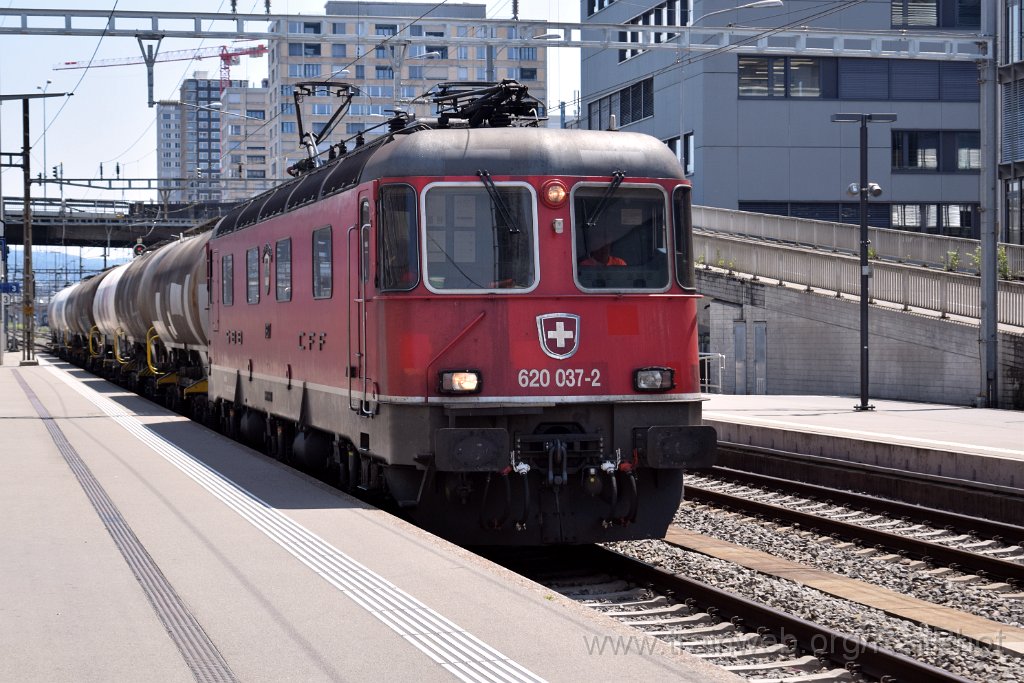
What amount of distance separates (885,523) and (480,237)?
560 centimetres

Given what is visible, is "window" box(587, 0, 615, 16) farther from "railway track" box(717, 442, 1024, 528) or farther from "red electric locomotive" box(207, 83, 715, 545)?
"red electric locomotive" box(207, 83, 715, 545)

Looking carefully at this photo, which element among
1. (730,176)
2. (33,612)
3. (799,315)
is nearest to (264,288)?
(33,612)

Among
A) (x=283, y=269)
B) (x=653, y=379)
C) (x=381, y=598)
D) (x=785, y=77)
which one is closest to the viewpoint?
(x=381, y=598)

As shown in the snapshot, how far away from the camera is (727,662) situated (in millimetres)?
7852

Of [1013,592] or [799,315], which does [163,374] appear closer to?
[799,315]

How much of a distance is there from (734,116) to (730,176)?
2.01 meters

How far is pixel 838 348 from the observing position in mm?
29047

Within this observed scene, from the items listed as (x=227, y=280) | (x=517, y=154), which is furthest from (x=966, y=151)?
(x=517, y=154)

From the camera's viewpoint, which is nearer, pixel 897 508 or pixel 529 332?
pixel 529 332

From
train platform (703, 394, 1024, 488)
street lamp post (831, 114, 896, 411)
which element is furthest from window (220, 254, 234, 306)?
street lamp post (831, 114, 896, 411)

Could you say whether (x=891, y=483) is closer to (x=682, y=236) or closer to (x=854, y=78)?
(x=682, y=236)

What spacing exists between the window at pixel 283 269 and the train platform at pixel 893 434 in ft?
24.2

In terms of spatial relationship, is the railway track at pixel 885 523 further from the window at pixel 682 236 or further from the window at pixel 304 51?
the window at pixel 304 51

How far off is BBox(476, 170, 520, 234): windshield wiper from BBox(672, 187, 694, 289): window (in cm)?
134
